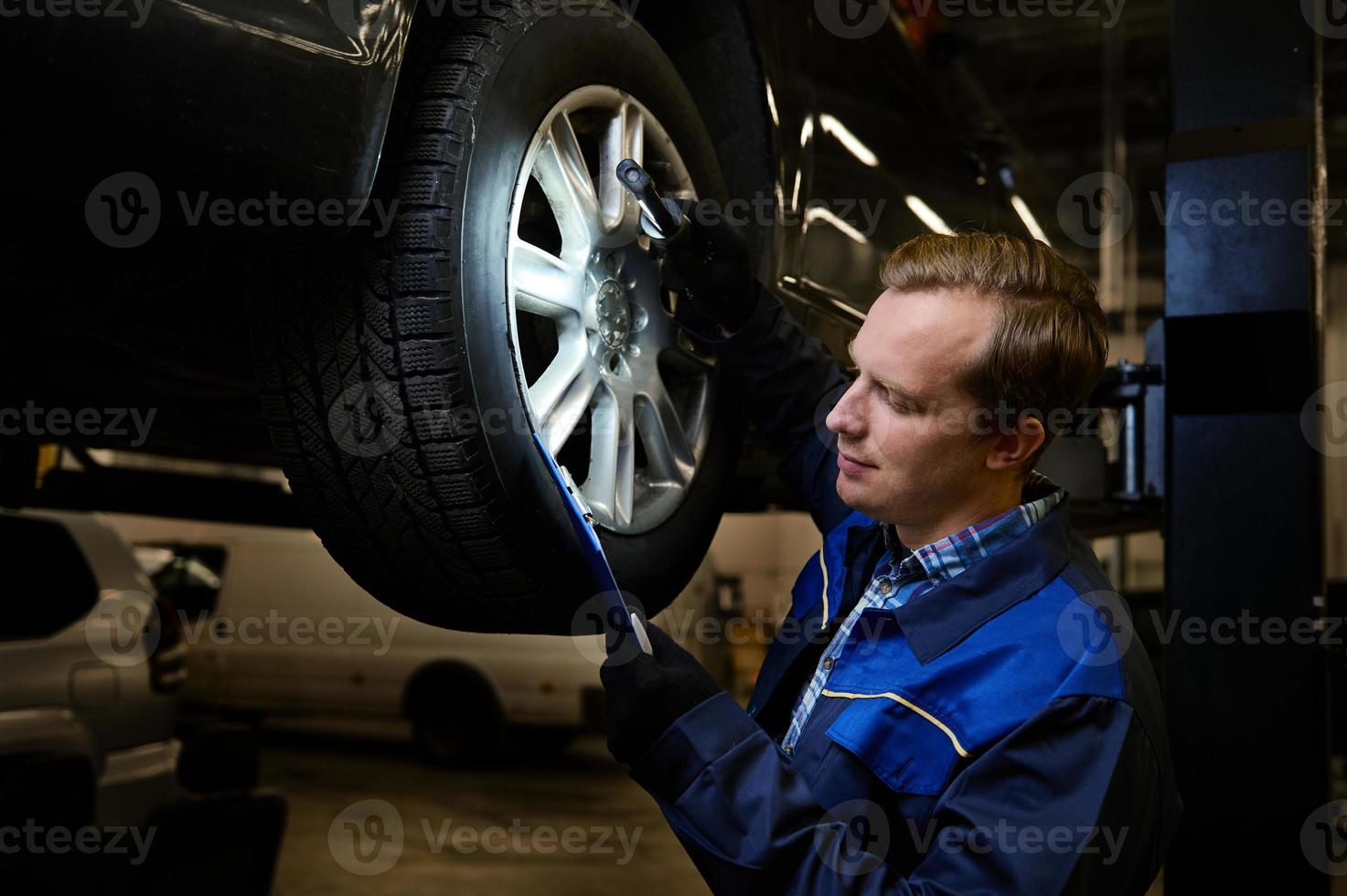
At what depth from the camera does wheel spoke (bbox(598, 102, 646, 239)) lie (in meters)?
1.41

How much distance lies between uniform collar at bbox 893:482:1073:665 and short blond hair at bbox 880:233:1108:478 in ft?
0.39

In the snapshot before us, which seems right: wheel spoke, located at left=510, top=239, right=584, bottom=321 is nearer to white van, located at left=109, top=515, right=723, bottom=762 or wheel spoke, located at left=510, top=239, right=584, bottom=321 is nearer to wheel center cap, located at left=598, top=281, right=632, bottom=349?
wheel center cap, located at left=598, top=281, right=632, bottom=349

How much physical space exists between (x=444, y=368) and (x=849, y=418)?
1.33 feet

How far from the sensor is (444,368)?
1138mm

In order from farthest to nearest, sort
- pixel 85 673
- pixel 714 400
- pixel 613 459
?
pixel 85 673
pixel 714 400
pixel 613 459

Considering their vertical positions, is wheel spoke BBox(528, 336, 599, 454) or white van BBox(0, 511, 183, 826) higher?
wheel spoke BBox(528, 336, 599, 454)

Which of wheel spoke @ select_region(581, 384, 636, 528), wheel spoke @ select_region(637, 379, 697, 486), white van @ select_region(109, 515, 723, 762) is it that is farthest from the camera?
white van @ select_region(109, 515, 723, 762)

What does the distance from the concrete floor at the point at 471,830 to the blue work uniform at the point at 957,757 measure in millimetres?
3228

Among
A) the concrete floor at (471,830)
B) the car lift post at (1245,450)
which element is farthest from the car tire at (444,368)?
the concrete floor at (471,830)

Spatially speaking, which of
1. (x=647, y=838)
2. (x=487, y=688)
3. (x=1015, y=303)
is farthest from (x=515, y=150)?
(x=487, y=688)

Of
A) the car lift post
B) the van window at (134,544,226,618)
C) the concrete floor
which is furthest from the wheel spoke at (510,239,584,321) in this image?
the van window at (134,544,226,618)

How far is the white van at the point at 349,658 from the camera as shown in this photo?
6.29 m

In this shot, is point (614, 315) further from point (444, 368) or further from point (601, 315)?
point (444, 368)

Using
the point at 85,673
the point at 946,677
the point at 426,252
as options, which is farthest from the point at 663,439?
the point at 85,673
